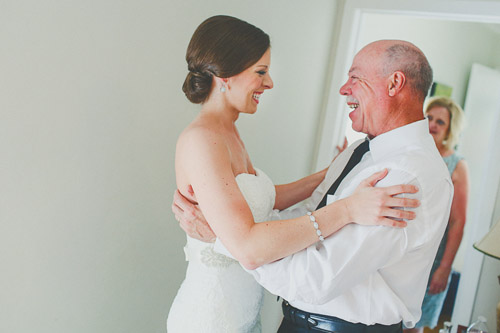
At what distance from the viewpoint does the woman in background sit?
128 inches

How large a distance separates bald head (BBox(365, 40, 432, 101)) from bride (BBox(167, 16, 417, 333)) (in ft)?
1.13

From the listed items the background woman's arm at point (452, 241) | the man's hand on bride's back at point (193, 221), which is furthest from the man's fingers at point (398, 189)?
the background woman's arm at point (452, 241)

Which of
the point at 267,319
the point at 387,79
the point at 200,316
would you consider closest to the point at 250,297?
the point at 200,316

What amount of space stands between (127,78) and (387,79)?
864mm

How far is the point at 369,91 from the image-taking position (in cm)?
161

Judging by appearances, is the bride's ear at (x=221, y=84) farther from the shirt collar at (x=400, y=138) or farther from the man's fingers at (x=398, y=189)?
the man's fingers at (x=398, y=189)

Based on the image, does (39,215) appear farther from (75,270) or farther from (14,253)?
(75,270)

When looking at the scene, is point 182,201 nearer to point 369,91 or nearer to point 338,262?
point 338,262

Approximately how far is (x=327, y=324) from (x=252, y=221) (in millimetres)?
420

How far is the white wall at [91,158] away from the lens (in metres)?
1.42

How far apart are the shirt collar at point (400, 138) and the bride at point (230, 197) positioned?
18cm

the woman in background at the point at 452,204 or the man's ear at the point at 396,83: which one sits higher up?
the man's ear at the point at 396,83

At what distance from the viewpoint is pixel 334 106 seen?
128 inches

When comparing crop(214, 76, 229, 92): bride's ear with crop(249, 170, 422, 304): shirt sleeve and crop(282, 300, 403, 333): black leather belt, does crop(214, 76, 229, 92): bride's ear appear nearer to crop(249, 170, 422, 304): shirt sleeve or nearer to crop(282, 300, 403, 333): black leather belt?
crop(249, 170, 422, 304): shirt sleeve
